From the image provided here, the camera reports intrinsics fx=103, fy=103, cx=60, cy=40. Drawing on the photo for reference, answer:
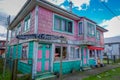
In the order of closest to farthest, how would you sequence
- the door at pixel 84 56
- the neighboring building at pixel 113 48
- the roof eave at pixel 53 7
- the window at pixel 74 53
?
1. the roof eave at pixel 53 7
2. the window at pixel 74 53
3. the door at pixel 84 56
4. the neighboring building at pixel 113 48

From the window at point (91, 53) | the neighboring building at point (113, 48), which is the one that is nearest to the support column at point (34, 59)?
the window at point (91, 53)

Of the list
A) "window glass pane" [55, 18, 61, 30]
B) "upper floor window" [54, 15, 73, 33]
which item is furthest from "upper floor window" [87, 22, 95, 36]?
"window glass pane" [55, 18, 61, 30]

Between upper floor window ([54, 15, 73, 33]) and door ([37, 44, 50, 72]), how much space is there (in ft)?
8.48

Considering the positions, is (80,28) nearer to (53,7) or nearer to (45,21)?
(53,7)

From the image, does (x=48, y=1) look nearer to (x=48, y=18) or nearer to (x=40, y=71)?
(x=48, y=18)

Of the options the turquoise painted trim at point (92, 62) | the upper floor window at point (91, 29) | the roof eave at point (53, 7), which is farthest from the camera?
the turquoise painted trim at point (92, 62)

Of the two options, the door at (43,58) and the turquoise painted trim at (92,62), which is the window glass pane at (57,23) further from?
the turquoise painted trim at (92,62)

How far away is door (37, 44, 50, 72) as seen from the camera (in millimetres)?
9086

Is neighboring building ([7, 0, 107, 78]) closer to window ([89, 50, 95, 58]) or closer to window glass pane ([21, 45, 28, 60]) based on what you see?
window glass pane ([21, 45, 28, 60])

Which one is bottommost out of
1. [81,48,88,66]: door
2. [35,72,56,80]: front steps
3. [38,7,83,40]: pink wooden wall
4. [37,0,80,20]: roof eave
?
[35,72,56,80]: front steps

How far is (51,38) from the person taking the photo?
7742 millimetres

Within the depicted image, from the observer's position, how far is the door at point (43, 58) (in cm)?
909

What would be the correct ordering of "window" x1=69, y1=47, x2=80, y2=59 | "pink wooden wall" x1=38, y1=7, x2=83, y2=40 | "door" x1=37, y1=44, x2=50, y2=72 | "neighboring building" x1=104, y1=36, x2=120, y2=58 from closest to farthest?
"door" x1=37, y1=44, x2=50, y2=72
"pink wooden wall" x1=38, y1=7, x2=83, y2=40
"window" x1=69, y1=47, x2=80, y2=59
"neighboring building" x1=104, y1=36, x2=120, y2=58

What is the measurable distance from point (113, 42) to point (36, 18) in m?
31.9
